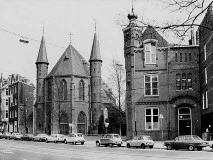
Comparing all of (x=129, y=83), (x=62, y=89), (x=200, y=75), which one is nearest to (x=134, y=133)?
(x=129, y=83)

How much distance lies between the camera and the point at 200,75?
40625 millimetres

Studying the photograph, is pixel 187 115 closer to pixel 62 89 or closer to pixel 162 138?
pixel 162 138

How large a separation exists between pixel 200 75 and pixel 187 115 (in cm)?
473

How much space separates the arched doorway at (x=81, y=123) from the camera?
69375mm

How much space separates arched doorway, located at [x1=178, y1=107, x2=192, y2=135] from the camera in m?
40.3

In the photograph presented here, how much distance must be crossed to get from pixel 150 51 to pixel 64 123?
31.7 m

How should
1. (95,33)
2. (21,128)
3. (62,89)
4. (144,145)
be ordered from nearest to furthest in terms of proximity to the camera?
(144,145) → (62,89) → (95,33) → (21,128)

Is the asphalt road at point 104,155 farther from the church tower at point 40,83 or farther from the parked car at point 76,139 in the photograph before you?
the church tower at point 40,83

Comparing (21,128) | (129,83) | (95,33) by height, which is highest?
(95,33)

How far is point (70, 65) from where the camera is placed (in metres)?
72.0

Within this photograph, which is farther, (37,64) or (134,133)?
(37,64)

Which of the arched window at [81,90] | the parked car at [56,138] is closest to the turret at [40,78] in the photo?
the arched window at [81,90]

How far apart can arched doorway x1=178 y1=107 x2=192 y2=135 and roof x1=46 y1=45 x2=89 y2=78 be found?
33577 mm

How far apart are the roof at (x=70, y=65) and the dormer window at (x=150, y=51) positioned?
30399 millimetres
